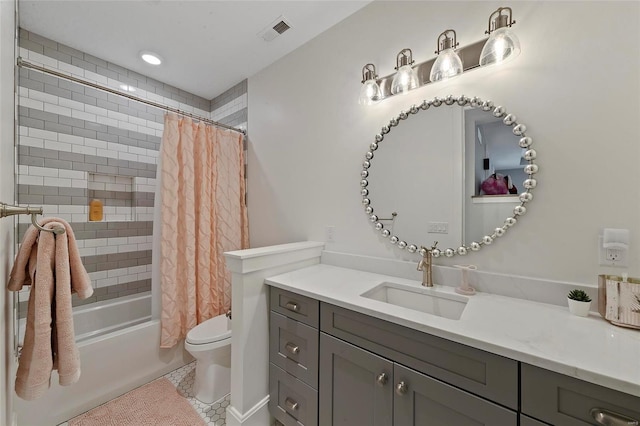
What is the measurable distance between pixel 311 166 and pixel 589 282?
5.44 feet

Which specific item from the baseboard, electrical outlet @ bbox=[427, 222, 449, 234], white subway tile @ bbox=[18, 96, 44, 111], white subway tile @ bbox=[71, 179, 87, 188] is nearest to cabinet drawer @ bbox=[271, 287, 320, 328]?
the baseboard

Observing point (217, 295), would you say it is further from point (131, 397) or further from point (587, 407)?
point (587, 407)

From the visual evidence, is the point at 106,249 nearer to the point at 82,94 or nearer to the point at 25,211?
the point at 82,94

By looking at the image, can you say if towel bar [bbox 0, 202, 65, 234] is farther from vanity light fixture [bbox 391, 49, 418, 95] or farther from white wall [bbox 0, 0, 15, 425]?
vanity light fixture [bbox 391, 49, 418, 95]

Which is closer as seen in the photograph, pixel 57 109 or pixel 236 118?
pixel 57 109

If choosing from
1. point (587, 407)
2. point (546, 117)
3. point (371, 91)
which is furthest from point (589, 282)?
point (371, 91)

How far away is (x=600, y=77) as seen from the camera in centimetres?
99

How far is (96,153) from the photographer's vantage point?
2.17 meters

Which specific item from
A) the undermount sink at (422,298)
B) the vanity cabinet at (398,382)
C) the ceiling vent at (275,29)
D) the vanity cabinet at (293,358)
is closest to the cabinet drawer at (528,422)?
the vanity cabinet at (398,382)

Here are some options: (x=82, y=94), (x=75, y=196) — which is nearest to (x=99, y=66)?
(x=82, y=94)

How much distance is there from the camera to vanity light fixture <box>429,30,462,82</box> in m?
1.24

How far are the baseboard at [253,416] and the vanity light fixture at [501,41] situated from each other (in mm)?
2158

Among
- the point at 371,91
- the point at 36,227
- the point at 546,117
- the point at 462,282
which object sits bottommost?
the point at 462,282

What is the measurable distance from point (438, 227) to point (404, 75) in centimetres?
90
